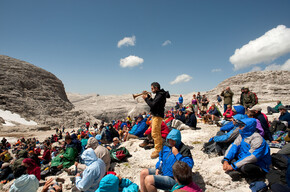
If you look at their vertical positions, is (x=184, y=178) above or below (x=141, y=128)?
above

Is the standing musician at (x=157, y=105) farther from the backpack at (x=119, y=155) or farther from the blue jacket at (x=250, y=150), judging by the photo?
the blue jacket at (x=250, y=150)

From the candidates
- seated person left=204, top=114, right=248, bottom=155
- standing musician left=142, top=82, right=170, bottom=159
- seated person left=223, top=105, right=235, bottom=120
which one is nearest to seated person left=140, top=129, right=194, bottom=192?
standing musician left=142, top=82, right=170, bottom=159

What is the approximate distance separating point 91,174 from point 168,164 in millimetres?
1577

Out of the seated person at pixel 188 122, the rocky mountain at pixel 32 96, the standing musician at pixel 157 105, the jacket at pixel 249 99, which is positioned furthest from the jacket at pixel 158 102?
the rocky mountain at pixel 32 96

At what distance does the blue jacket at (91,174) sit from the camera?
9.77 feet

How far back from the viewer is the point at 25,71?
37.9 meters

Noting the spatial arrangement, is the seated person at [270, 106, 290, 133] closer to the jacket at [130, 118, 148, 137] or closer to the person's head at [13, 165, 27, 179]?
the jacket at [130, 118, 148, 137]

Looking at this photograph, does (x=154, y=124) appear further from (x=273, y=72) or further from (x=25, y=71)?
(x=25, y=71)

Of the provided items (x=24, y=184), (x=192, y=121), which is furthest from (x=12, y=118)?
(x=192, y=121)

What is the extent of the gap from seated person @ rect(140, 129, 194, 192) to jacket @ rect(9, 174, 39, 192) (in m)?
2.94

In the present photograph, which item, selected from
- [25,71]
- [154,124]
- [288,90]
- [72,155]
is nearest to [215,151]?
[154,124]

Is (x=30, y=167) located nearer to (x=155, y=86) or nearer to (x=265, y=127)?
(x=155, y=86)

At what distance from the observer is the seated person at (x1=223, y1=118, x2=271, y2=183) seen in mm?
2859

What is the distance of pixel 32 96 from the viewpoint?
34.1 metres
